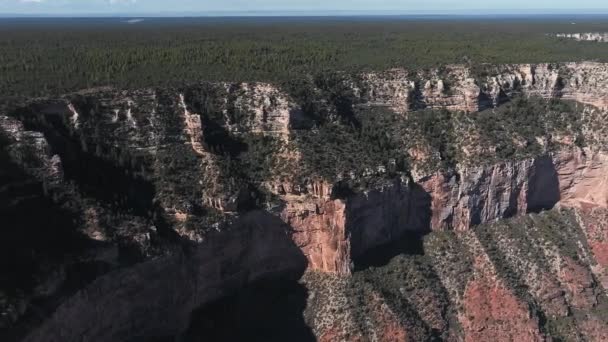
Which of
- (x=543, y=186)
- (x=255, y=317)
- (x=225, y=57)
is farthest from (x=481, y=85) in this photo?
(x=255, y=317)

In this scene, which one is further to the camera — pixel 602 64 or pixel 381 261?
pixel 602 64

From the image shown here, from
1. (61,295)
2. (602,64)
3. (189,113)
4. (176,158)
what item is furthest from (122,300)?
(602,64)

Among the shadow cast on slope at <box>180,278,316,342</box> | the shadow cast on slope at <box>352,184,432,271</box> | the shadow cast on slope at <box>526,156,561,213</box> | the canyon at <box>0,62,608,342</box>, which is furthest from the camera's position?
the shadow cast on slope at <box>526,156,561,213</box>

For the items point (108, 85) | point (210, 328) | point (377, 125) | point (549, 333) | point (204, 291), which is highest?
point (108, 85)

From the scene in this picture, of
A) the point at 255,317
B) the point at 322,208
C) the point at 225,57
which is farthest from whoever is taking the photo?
the point at 225,57

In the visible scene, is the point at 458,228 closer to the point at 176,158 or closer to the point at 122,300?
the point at 176,158

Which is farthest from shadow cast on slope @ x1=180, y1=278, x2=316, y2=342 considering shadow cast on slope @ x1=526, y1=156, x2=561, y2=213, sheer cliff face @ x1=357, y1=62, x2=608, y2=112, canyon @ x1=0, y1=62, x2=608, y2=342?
shadow cast on slope @ x1=526, y1=156, x2=561, y2=213

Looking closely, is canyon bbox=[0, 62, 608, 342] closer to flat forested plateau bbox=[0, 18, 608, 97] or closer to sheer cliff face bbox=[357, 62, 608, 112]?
sheer cliff face bbox=[357, 62, 608, 112]

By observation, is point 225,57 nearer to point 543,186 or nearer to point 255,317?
point 255,317

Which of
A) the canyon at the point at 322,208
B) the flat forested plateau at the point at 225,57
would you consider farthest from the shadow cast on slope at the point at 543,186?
the flat forested plateau at the point at 225,57
